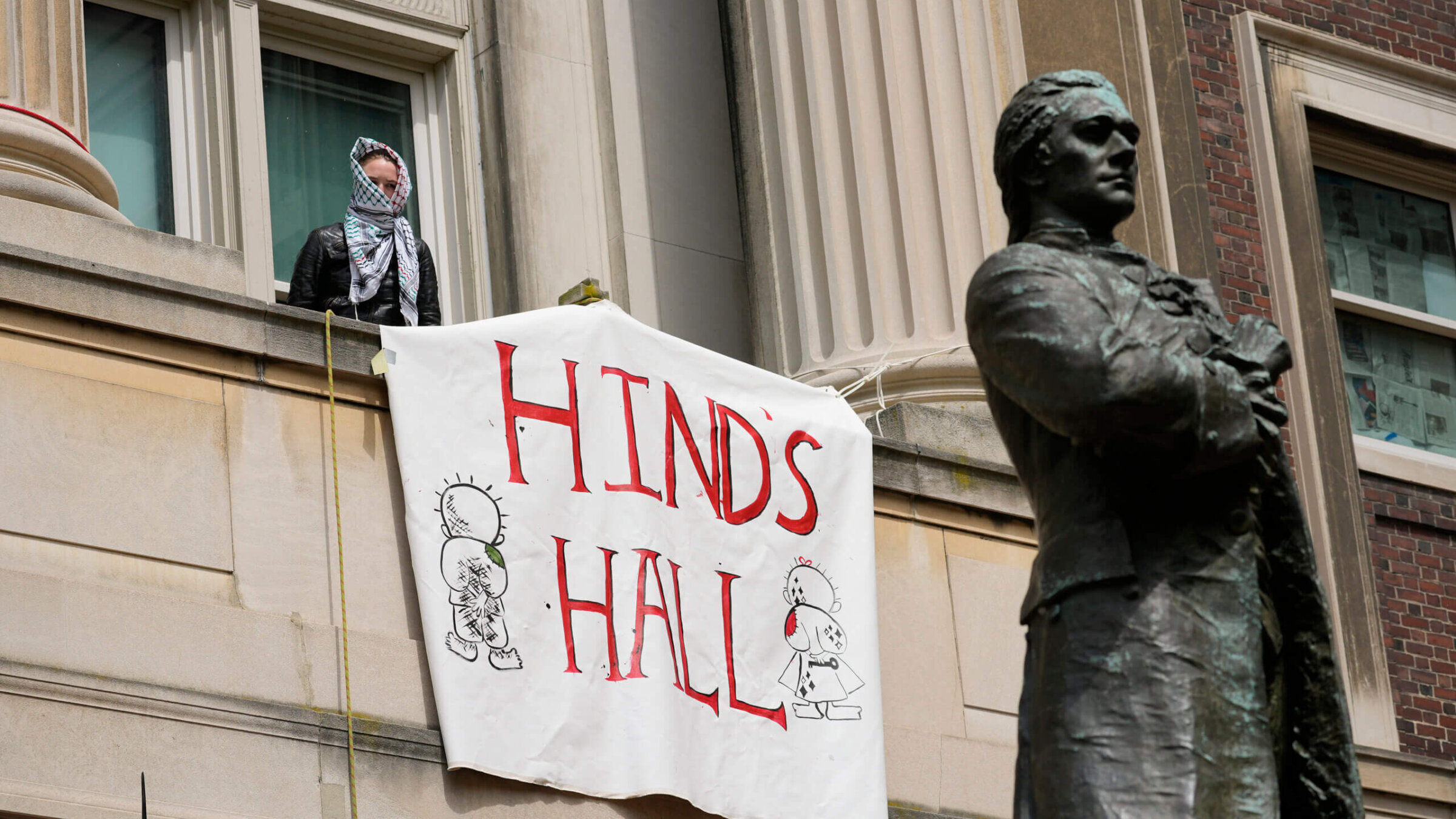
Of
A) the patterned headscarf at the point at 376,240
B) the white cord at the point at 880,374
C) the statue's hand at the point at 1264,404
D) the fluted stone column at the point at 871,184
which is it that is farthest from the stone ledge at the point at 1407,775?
the statue's hand at the point at 1264,404

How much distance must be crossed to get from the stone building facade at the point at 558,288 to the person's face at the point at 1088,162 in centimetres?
439

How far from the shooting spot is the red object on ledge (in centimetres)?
1045

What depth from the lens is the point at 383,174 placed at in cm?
1170

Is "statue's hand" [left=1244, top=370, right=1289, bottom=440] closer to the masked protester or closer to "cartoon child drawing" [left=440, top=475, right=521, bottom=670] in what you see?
"cartoon child drawing" [left=440, top=475, right=521, bottom=670]

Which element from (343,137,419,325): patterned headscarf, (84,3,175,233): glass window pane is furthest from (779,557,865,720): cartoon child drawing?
(84,3,175,233): glass window pane

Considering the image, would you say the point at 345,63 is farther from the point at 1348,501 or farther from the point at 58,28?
the point at 1348,501

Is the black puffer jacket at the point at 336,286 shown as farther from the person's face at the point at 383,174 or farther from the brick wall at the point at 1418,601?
the brick wall at the point at 1418,601

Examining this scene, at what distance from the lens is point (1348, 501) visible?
1534cm

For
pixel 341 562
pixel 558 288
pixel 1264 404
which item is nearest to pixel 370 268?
pixel 341 562

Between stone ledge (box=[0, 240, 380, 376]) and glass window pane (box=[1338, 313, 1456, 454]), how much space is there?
7.56 m

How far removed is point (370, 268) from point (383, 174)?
542mm

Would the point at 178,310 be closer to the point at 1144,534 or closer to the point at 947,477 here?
the point at 947,477

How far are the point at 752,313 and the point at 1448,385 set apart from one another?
476 cm

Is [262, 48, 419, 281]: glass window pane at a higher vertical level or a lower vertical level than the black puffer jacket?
higher
